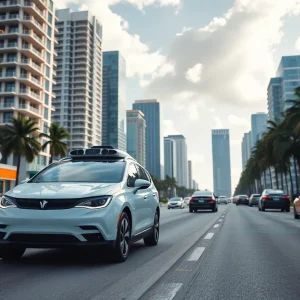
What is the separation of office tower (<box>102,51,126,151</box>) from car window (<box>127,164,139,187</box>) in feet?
524

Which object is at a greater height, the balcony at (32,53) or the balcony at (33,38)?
the balcony at (33,38)

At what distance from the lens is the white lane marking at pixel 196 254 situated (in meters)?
6.22

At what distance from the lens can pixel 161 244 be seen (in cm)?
827

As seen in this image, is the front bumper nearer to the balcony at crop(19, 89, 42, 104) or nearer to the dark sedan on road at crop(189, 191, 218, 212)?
the dark sedan on road at crop(189, 191, 218, 212)

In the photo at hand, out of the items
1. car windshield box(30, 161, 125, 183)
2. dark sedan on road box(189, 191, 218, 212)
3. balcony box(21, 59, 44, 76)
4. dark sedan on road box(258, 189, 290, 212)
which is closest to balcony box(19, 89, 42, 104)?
balcony box(21, 59, 44, 76)

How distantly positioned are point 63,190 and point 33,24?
228ft

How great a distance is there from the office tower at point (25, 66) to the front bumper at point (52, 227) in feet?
198

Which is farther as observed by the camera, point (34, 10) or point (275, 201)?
point (34, 10)

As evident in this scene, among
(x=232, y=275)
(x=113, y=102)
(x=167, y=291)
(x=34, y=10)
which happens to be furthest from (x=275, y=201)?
(x=113, y=102)

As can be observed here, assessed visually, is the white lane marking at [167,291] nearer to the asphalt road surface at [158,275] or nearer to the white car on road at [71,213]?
the asphalt road surface at [158,275]

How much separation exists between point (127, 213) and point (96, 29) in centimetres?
12910

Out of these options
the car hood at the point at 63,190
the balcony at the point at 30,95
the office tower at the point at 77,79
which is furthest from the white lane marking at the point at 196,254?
the office tower at the point at 77,79

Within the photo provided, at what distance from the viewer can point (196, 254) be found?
668 centimetres

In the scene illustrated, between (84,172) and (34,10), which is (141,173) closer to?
(84,172)
